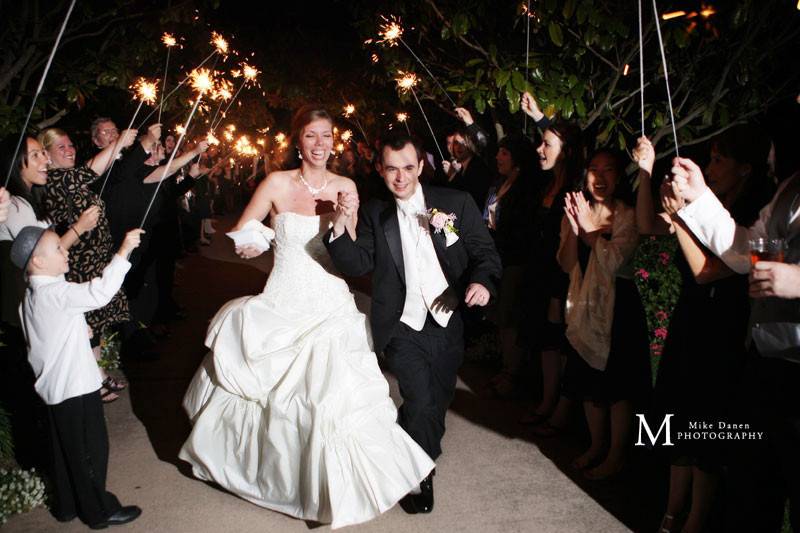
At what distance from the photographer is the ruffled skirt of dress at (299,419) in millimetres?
3684

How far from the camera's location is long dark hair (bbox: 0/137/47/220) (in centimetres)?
472

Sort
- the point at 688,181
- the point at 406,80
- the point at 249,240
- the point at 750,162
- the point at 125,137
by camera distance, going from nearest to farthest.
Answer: the point at 688,181, the point at 750,162, the point at 249,240, the point at 125,137, the point at 406,80

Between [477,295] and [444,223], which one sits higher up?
[444,223]

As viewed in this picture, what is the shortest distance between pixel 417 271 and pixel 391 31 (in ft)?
13.3

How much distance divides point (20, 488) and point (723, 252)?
4.27 m

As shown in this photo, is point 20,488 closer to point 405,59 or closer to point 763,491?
point 763,491

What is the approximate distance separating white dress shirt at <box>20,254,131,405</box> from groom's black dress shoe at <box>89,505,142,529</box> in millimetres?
805

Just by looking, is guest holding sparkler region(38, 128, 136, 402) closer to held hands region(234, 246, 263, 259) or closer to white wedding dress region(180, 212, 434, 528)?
held hands region(234, 246, 263, 259)

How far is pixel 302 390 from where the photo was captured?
3918mm

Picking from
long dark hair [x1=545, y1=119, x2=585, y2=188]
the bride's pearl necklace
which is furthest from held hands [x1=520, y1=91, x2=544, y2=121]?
the bride's pearl necklace

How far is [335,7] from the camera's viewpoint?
43.3ft

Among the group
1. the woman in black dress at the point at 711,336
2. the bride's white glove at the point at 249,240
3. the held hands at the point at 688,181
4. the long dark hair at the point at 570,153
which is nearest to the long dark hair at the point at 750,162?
the woman in black dress at the point at 711,336

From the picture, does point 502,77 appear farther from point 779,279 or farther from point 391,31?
point 779,279

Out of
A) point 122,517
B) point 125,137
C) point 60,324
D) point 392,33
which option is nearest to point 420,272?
point 60,324
